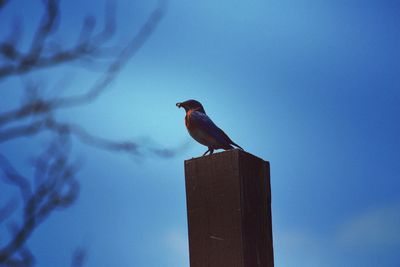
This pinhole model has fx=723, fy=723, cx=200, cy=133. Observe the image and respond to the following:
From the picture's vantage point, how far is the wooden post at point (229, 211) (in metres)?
2.60

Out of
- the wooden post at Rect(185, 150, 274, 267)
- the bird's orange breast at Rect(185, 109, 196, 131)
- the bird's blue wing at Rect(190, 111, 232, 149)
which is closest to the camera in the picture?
the wooden post at Rect(185, 150, 274, 267)

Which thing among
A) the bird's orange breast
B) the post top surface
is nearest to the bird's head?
the bird's orange breast

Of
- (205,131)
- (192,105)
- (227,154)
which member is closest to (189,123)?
(205,131)

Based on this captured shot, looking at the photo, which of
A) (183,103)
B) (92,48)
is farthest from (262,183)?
(183,103)

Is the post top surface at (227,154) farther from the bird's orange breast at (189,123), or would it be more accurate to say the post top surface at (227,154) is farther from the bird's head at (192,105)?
the bird's head at (192,105)

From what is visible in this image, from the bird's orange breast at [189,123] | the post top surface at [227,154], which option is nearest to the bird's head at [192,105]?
the bird's orange breast at [189,123]

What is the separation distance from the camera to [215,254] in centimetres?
263

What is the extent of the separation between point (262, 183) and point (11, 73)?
3.35 feet

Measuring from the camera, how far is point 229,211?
2631 mm

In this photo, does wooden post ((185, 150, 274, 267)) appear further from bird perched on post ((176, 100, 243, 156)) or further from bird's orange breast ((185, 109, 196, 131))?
bird's orange breast ((185, 109, 196, 131))

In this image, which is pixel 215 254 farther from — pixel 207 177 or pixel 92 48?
pixel 92 48

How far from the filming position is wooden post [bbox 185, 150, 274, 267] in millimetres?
2598

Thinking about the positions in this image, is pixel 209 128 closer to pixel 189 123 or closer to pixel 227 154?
pixel 189 123

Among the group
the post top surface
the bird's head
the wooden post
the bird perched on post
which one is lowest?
the wooden post
